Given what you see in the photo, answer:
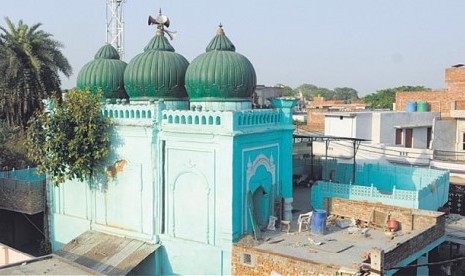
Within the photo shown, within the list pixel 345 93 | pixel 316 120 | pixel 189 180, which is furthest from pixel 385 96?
pixel 189 180

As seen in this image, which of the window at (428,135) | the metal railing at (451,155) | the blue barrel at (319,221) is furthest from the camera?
the window at (428,135)

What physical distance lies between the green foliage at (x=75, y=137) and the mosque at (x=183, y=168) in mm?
346

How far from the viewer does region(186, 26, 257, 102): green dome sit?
11.9 meters

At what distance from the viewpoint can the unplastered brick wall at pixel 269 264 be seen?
9.41 m

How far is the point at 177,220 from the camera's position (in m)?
11.7

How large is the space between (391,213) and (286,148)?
300 centimetres

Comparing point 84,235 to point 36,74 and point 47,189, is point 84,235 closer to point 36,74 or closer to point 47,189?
point 47,189

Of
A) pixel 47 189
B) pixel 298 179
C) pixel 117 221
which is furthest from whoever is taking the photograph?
pixel 298 179

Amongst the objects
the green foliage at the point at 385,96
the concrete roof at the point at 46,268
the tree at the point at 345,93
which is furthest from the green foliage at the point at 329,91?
the concrete roof at the point at 46,268

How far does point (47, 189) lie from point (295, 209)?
706 centimetres

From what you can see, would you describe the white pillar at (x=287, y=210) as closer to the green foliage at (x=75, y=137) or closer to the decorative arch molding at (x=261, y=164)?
the decorative arch molding at (x=261, y=164)

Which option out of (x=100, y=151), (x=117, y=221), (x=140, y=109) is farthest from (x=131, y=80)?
(x=117, y=221)

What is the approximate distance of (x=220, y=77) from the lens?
39.0 ft

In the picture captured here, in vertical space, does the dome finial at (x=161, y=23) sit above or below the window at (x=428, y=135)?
above
